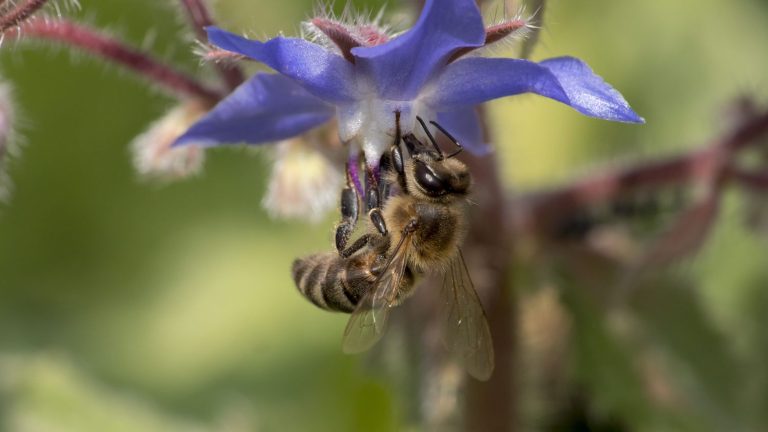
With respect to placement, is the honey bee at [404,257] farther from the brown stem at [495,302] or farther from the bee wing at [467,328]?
the brown stem at [495,302]

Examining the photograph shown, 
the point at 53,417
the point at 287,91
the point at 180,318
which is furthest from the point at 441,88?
the point at 180,318

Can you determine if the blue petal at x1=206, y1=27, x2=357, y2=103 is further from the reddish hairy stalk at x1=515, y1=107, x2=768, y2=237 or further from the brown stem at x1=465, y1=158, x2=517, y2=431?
the reddish hairy stalk at x1=515, y1=107, x2=768, y2=237

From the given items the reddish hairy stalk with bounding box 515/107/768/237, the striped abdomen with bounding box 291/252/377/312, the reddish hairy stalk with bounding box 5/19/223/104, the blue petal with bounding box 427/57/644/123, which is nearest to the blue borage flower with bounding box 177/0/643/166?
the blue petal with bounding box 427/57/644/123

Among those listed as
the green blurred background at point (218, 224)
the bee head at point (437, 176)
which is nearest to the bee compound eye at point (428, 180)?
the bee head at point (437, 176)

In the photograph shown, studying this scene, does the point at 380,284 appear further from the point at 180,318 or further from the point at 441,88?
the point at 180,318

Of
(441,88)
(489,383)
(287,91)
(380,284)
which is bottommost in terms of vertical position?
(489,383)
